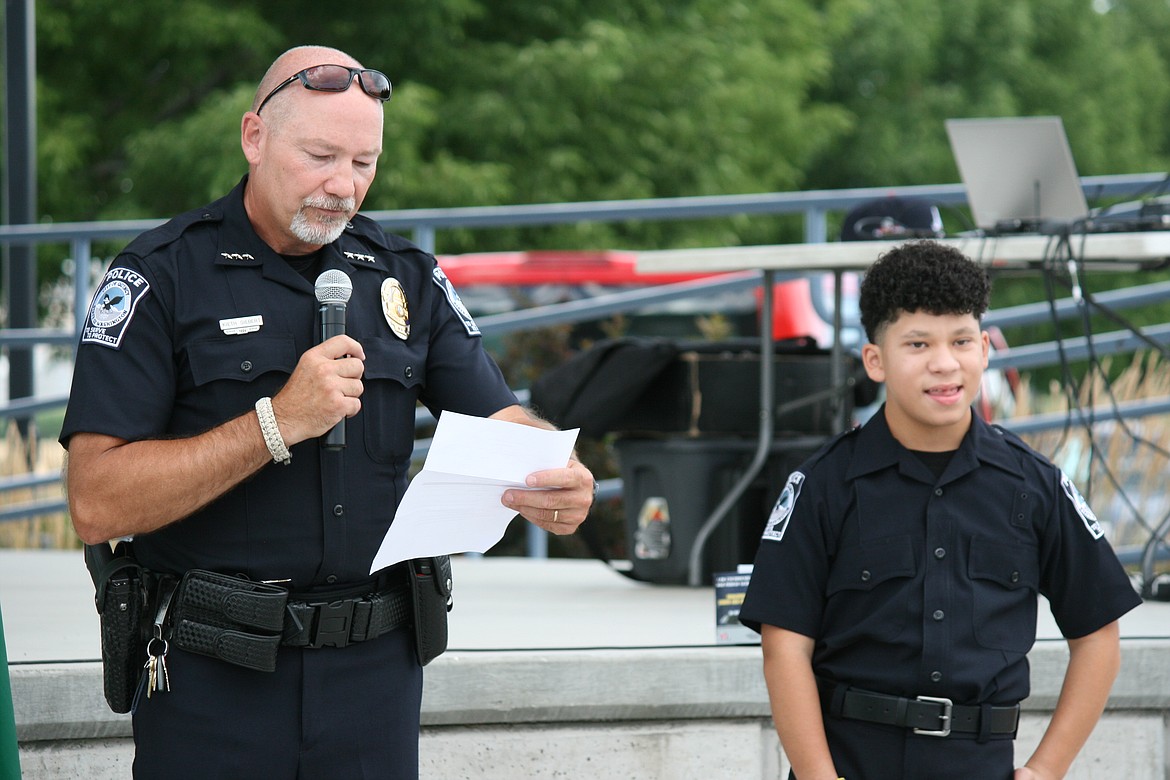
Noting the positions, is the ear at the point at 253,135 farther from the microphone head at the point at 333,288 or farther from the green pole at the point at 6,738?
the green pole at the point at 6,738

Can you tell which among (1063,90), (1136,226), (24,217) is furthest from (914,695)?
(1063,90)

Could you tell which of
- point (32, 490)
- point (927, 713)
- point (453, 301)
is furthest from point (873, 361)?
point (32, 490)

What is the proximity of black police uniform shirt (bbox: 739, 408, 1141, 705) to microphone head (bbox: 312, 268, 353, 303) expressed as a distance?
86cm

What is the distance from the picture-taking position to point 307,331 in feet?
7.36

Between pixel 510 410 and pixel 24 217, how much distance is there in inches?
221

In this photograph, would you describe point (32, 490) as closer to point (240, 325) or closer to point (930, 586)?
point (240, 325)

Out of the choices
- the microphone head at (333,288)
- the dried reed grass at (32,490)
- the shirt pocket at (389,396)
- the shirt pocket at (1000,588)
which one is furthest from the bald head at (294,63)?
the dried reed grass at (32,490)

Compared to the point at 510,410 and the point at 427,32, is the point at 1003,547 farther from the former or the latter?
the point at 427,32

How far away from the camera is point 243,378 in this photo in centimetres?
218

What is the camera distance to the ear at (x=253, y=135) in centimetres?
227

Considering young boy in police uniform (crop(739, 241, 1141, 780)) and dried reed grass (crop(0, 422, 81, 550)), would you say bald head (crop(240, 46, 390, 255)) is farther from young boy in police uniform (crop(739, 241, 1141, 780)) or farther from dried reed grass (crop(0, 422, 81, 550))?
dried reed grass (crop(0, 422, 81, 550))

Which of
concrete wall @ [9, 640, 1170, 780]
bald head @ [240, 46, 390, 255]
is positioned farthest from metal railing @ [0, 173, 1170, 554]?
bald head @ [240, 46, 390, 255]

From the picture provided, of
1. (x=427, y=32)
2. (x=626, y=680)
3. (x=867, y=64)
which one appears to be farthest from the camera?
(x=867, y=64)

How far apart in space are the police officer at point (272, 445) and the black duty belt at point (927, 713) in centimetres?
61
